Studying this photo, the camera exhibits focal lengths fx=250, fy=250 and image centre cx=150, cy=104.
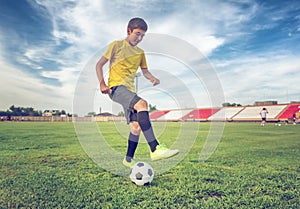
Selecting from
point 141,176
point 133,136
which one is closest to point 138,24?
point 133,136

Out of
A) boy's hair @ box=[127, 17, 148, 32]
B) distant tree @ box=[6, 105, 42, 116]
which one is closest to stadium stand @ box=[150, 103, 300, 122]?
boy's hair @ box=[127, 17, 148, 32]

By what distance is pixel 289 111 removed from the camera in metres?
29.9

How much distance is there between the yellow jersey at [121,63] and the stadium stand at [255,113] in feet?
95.5

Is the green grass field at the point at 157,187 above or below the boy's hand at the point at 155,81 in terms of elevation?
below

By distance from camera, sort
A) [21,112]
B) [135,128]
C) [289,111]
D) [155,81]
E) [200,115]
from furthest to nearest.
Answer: [21,112]
[200,115]
[289,111]
[155,81]
[135,128]

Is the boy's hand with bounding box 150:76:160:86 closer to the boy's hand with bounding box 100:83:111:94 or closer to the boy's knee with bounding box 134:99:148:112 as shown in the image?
the boy's knee with bounding box 134:99:148:112

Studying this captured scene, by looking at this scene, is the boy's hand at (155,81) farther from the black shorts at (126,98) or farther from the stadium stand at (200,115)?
the stadium stand at (200,115)

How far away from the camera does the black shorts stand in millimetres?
3342

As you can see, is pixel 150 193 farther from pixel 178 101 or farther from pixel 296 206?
pixel 178 101

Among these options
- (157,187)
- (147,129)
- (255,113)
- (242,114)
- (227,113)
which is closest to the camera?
(157,187)

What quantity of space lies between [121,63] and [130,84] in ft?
1.12

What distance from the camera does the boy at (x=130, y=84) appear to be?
3.30 metres

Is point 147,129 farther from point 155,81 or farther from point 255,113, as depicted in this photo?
point 255,113

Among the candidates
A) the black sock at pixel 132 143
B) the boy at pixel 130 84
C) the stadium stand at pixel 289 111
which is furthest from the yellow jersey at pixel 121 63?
the stadium stand at pixel 289 111
